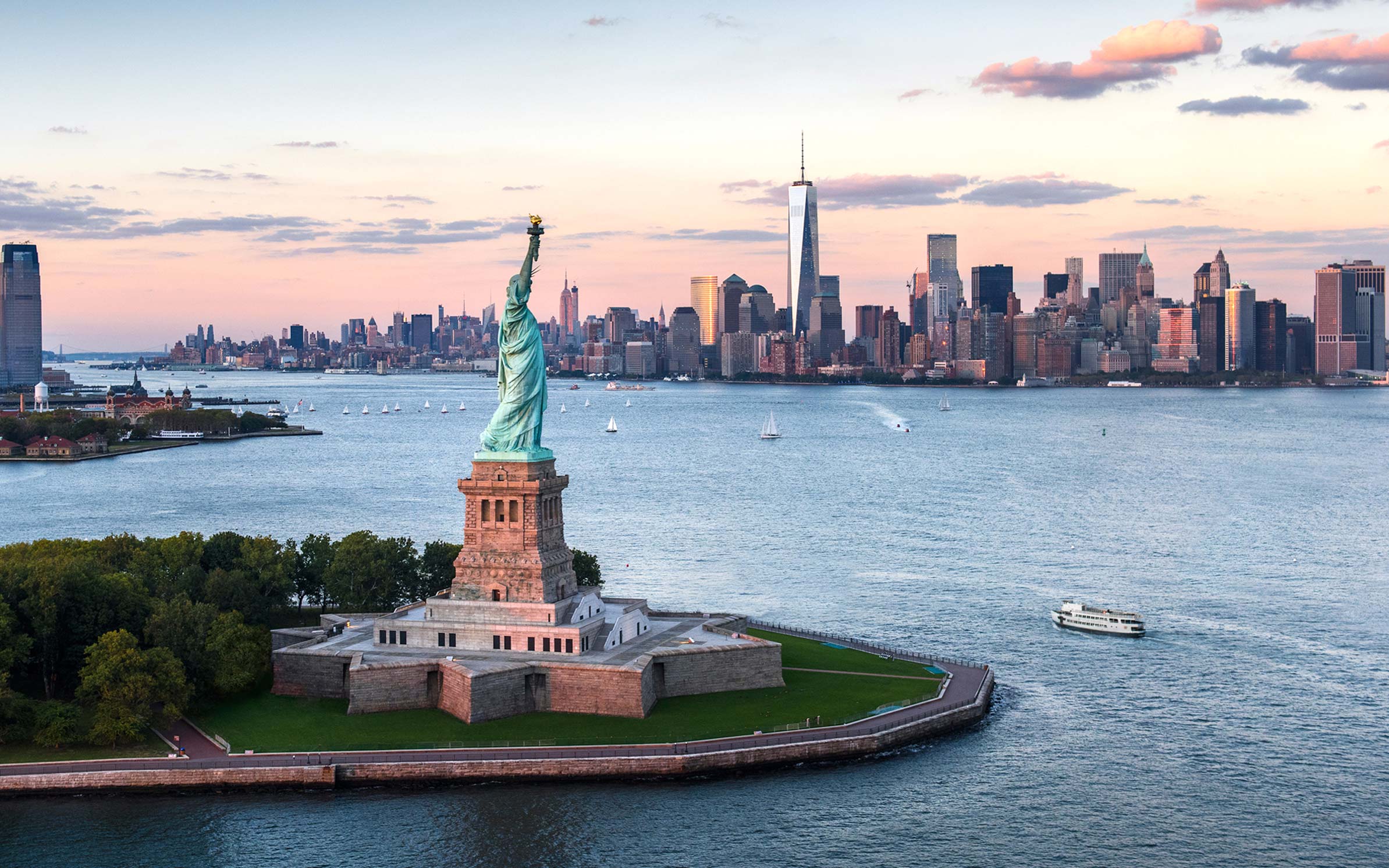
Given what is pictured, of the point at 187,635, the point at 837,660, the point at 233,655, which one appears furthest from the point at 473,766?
the point at 837,660

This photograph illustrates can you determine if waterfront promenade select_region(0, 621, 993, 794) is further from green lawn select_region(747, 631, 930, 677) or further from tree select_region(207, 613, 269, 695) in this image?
green lawn select_region(747, 631, 930, 677)

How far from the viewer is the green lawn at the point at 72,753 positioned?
41.4 m

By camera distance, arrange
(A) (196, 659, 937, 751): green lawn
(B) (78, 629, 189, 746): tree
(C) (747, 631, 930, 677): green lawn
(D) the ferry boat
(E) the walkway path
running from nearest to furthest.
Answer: (E) the walkway path
(B) (78, 629, 189, 746): tree
(A) (196, 659, 937, 751): green lawn
(C) (747, 631, 930, 677): green lawn
(D) the ferry boat

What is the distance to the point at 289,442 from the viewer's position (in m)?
174

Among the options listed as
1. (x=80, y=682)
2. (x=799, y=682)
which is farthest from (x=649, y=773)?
(x=80, y=682)

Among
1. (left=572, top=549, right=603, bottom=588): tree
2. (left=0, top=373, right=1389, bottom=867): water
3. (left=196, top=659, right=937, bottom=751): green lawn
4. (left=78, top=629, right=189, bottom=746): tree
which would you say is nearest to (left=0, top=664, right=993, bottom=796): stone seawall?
(left=0, top=373, right=1389, bottom=867): water

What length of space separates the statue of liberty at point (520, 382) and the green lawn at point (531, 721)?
9.55 meters

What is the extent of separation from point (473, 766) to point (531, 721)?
381cm

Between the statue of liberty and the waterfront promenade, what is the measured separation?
11695 millimetres

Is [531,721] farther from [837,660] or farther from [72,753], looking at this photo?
[72,753]

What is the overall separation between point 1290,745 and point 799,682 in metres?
16.3

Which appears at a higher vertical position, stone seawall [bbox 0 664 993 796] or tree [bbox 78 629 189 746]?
tree [bbox 78 629 189 746]

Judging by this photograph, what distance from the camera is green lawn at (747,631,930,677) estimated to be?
171ft

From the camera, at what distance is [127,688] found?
43281 mm
